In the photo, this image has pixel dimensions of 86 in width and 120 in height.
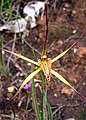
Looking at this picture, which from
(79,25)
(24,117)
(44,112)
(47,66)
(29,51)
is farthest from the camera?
(79,25)

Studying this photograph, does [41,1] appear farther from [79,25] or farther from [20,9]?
[79,25]

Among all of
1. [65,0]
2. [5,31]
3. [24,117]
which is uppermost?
[65,0]

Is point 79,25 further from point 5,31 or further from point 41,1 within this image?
point 5,31

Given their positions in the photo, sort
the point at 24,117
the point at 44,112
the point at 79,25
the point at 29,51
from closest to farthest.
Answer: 1. the point at 44,112
2. the point at 24,117
3. the point at 29,51
4. the point at 79,25

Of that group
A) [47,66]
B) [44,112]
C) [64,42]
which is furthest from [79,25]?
[47,66]

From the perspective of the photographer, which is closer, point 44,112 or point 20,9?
point 44,112

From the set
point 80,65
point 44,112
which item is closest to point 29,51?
point 80,65

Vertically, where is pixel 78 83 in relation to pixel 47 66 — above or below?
below
